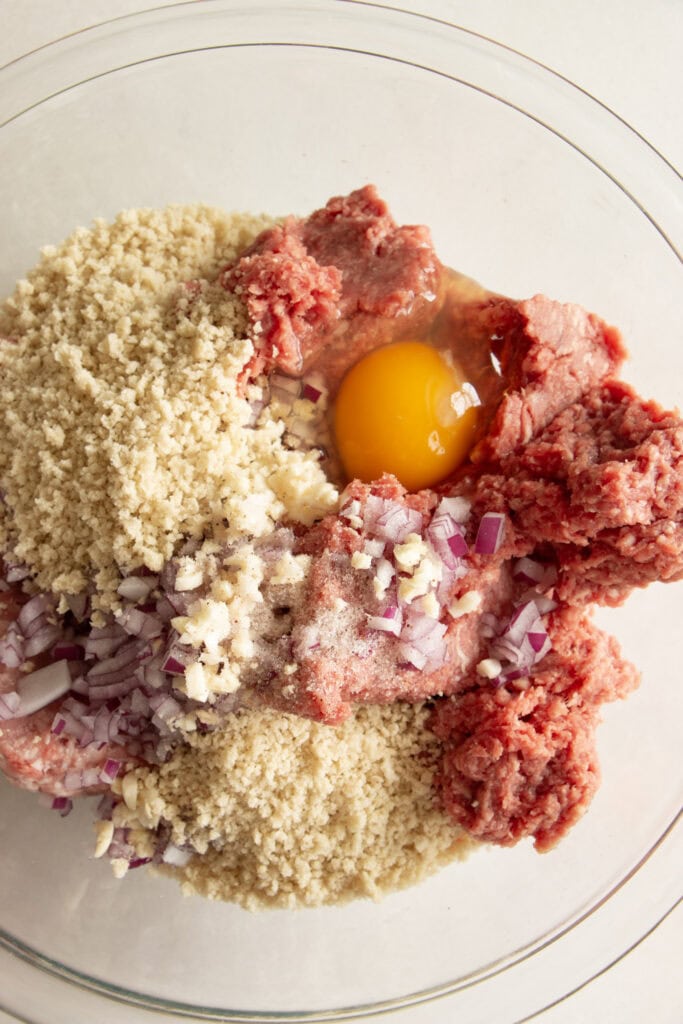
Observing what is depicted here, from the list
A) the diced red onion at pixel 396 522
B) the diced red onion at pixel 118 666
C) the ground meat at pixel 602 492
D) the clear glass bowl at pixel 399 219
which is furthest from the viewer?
the clear glass bowl at pixel 399 219

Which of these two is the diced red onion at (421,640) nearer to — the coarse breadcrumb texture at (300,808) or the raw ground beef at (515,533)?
the raw ground beef at (515,533)

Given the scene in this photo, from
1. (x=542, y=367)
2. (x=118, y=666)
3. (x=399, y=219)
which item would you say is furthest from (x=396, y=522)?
(x=399, y=219)

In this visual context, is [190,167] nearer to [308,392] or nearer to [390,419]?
[308,392]

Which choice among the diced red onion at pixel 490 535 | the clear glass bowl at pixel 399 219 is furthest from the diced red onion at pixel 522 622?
the clear glass bowl at pixel 399 219

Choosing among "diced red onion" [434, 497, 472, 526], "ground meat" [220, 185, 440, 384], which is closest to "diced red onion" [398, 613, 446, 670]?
"diced red onion" [434, 497, 472, 526]

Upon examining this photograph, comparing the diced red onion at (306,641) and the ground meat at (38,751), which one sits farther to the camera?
the ground meat at (38,751)

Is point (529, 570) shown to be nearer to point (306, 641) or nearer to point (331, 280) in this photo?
point (306, 641)
